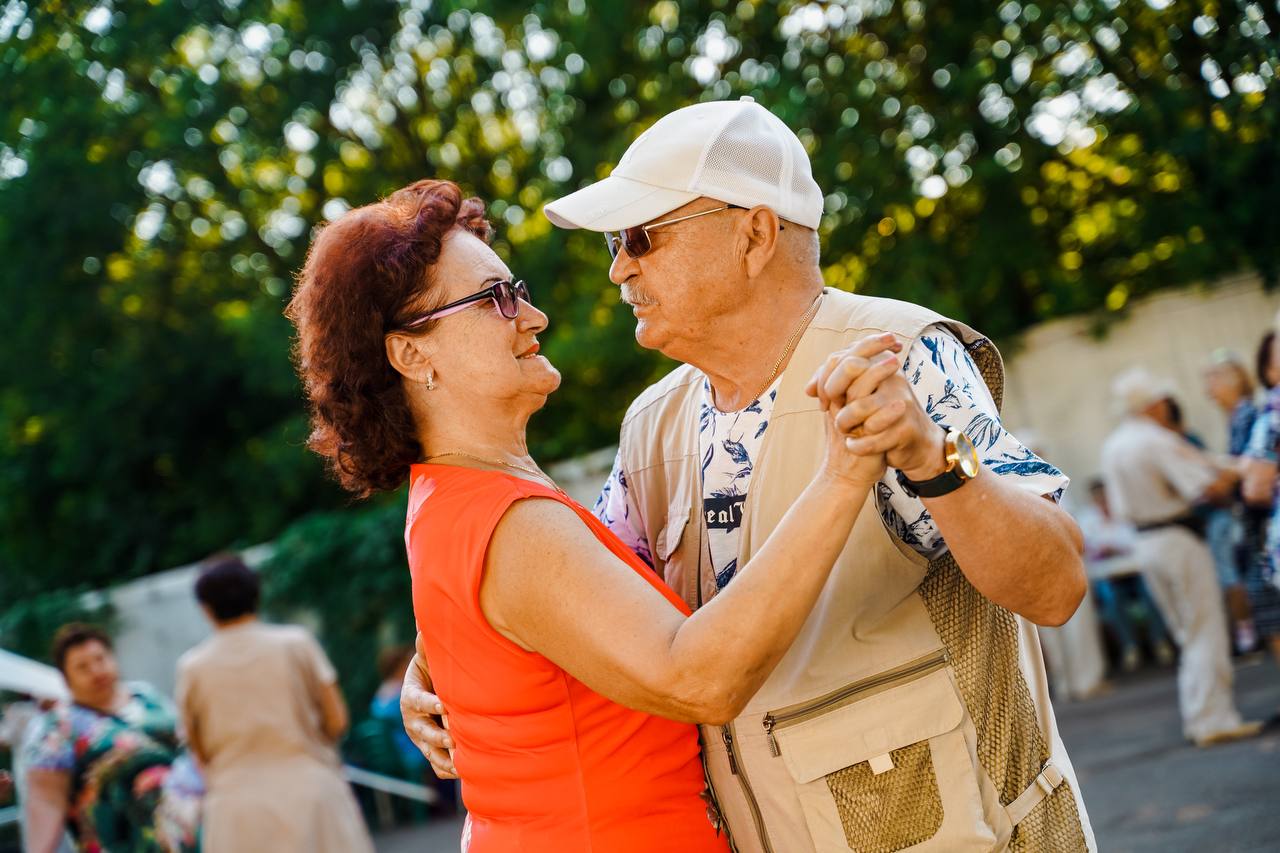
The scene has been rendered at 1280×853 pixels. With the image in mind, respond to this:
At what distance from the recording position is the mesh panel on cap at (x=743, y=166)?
8.61 feet

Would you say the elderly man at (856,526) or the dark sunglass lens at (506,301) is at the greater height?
the dark sunglass lens at (506,301)

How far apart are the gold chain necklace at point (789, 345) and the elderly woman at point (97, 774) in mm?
4642

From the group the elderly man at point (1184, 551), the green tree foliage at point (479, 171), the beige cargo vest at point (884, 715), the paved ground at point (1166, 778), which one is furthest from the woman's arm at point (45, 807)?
the green tree foliage at point (479, 171)

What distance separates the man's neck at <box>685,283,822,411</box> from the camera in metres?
2.68

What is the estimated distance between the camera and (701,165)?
2.62 metres

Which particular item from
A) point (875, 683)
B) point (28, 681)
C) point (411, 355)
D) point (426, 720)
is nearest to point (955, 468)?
point (875, 683)

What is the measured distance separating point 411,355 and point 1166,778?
603cm

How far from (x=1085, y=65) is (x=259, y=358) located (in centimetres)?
948

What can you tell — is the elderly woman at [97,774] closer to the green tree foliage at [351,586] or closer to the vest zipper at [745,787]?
the vest zipper at [745,787]

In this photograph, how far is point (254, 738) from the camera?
5.89 metres

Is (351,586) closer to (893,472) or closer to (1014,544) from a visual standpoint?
(893,472)

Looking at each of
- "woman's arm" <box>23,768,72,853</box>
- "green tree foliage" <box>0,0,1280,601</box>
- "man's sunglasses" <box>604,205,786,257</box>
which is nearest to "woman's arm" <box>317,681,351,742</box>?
"woman's arm" <box>23,768,72,853</box>

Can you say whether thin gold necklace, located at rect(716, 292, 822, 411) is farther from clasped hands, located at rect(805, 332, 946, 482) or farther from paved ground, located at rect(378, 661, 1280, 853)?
paved ground, located at rect(378, 661, 1280, 853)

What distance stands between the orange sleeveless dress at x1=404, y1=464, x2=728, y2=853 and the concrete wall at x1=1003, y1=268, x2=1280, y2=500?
A: 10028 millimetres
